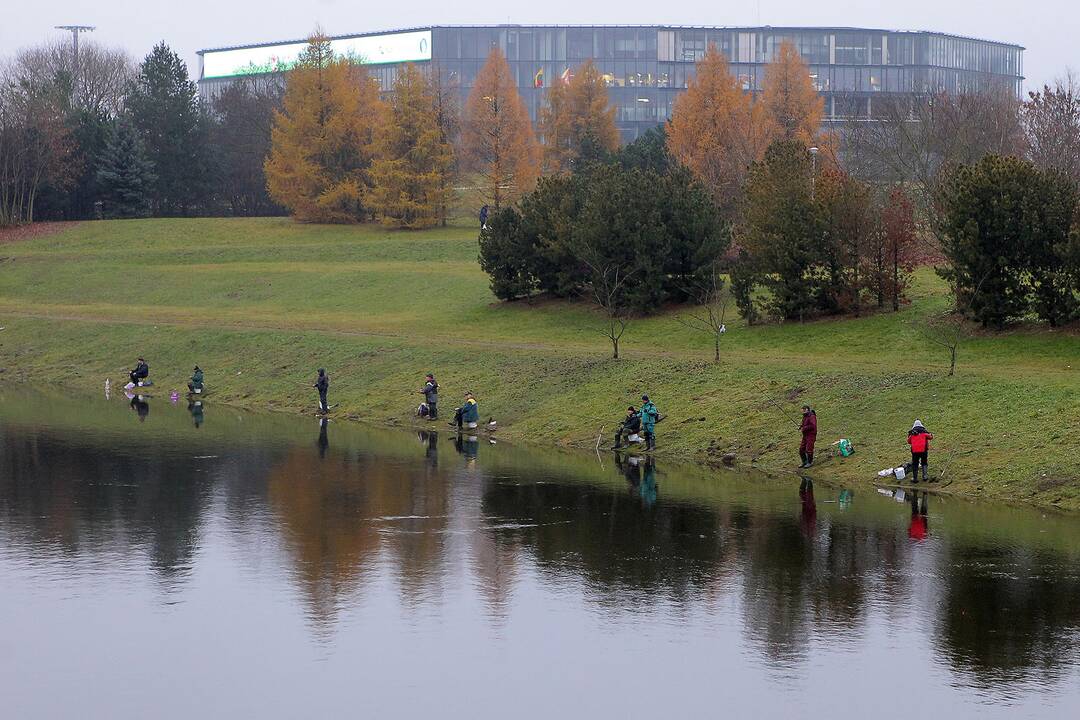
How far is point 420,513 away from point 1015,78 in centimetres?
16039

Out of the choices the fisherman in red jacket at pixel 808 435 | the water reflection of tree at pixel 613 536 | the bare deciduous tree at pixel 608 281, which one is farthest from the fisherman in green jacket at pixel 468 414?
the bare deciduous tree at pixel 608 281

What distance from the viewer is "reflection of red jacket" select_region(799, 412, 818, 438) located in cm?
3422

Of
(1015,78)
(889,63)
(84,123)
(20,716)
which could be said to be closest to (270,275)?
(84,123)

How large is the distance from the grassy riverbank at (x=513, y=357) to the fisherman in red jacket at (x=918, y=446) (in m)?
0.85

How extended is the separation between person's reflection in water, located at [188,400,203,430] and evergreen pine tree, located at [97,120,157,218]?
2097 inches

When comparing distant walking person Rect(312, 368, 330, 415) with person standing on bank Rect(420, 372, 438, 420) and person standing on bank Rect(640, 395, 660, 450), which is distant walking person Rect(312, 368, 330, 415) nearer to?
person standing on bank Rect(420, 372, 438, 420)

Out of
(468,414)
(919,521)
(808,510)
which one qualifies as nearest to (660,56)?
(468,414)

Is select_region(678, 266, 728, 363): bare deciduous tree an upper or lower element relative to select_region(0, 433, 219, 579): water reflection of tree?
upper

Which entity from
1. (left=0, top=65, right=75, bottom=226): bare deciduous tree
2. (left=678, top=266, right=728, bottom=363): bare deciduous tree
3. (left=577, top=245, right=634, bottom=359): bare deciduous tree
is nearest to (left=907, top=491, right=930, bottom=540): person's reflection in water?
(left=678, top=266, right=728, bottom=363): bare deciduous tree

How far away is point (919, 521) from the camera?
28.5 meters

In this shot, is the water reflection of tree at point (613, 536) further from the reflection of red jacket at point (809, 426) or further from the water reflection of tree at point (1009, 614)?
the reflection of red jacket at point (809, 426)

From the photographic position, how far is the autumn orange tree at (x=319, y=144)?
9338cm

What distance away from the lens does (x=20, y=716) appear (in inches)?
671

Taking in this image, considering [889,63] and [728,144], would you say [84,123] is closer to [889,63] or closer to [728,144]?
[728,144]
